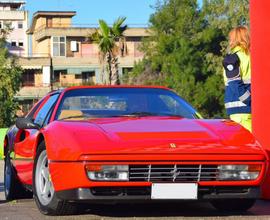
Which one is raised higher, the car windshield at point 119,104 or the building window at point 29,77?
the car windshield at point 119,104

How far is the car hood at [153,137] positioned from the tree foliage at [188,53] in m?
51.3

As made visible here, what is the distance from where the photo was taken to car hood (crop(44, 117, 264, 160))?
19.7ft

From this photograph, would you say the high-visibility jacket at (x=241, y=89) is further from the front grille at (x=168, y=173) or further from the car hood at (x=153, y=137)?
the front grille at (x=168, y=173)

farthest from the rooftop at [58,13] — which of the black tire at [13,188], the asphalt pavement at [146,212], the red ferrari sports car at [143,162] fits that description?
the red ferrari sports car at [143,162]

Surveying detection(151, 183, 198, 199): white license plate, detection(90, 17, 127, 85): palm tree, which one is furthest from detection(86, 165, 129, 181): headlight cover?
detection(90, 17, 127, 85): palm tree

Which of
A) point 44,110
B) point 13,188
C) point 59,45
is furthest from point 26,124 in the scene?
point 59,45

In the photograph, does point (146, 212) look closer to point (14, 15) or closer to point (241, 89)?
point (241, 89)

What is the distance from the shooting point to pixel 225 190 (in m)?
6.26

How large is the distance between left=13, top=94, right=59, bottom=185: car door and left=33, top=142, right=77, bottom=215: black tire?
0.27 metres

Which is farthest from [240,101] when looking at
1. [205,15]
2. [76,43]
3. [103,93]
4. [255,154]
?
[76,43]

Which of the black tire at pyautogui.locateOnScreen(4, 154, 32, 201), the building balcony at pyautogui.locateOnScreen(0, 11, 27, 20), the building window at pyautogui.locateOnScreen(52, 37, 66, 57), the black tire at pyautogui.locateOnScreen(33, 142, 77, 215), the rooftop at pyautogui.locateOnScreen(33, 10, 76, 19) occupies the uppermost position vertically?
the building balcony at pyautogui.locateOnScreen(0, 11, 27, 20)

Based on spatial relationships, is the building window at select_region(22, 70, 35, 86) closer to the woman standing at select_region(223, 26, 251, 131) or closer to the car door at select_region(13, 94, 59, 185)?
the woman standing at select_region(223, 26, 251, 131)

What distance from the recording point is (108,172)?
5.97 metres

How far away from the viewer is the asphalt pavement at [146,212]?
660cm
